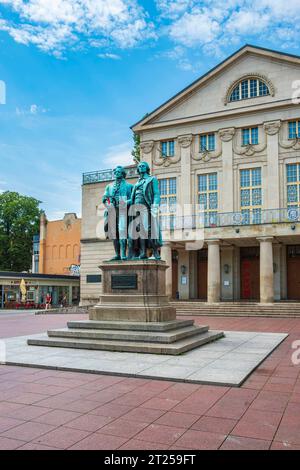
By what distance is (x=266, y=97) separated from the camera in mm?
33469

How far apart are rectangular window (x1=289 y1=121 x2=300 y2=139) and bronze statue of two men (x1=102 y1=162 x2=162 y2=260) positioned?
860 inches

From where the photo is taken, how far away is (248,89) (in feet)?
114

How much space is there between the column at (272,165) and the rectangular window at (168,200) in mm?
7292

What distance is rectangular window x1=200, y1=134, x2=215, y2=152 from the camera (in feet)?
116

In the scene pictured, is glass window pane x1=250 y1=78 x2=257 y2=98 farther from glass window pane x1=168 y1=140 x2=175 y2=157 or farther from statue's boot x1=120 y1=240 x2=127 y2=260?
statue's boot x1=120 y1=240 x2=127 y2=260

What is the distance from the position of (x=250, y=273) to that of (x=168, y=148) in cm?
1227

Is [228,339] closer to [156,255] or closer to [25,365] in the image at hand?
[156,255]

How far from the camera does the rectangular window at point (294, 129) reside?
32.4 m

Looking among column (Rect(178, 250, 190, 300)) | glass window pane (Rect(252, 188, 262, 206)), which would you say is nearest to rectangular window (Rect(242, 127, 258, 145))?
glass window pane (Rect(252, 188, 262, 206))

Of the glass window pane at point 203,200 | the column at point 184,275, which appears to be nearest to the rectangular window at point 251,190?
the glass window pane at point 203,200

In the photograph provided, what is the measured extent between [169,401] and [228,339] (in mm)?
7279

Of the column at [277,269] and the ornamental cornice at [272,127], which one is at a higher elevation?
the ornamental cornice at [272,127]

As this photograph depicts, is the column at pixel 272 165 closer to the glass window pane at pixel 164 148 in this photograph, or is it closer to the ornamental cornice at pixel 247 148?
the ornamental cornice at pixel 247 148

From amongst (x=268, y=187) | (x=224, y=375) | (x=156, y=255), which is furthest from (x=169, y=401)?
(x=268, y=187)
